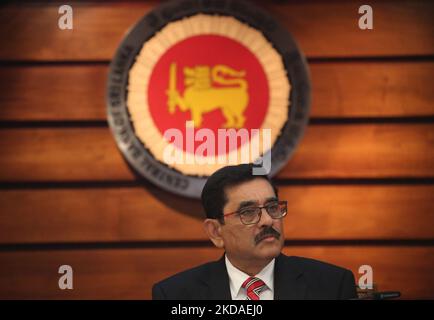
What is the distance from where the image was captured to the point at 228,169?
1827mm

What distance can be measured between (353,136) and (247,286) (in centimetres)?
131

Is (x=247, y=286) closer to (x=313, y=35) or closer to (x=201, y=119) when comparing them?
(x=201, y=119)

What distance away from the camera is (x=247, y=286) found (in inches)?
70.0

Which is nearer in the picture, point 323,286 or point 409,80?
point 323,286

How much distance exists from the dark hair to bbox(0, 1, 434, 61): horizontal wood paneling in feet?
4.12

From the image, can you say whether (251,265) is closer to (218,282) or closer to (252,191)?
(218,282)

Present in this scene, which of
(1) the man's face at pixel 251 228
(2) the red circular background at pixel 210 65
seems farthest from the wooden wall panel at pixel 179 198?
(1) the man's face at pixel 251 228

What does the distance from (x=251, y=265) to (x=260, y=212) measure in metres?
0.18

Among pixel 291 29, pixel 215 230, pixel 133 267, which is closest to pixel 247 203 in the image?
pixel 215 230

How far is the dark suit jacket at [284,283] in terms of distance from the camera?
5.78 ft

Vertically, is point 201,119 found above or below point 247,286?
above

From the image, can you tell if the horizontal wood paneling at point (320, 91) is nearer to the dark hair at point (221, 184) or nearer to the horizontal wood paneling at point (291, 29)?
the horizontal wood paneling at point (291, 29)
